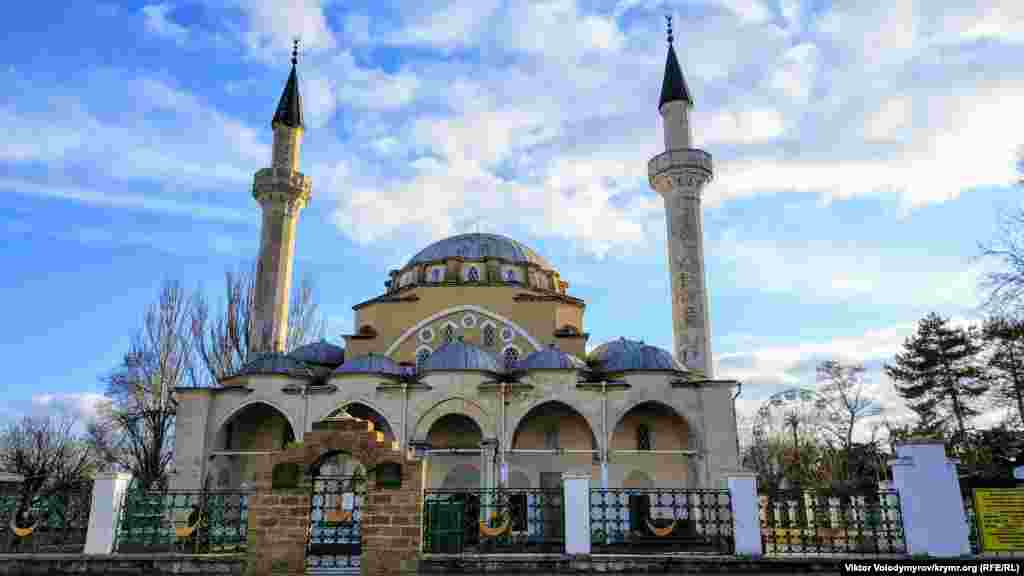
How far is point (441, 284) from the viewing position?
2127 cm

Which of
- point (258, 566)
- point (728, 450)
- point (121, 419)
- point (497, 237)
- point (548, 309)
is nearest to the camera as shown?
point (258, 566)

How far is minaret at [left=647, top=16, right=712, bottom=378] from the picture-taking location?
63.6 ft

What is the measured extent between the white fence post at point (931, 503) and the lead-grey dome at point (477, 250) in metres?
16.4

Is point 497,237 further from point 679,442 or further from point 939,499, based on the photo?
point 939,499

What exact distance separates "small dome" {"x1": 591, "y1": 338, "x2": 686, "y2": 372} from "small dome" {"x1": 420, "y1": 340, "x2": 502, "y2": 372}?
299 centimetres

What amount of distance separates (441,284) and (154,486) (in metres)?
10.1

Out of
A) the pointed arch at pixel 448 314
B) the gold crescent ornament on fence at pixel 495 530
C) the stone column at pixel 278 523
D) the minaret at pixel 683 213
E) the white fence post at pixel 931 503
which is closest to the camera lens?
the stone column at pixel 278 523

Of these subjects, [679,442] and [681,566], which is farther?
[679,442]

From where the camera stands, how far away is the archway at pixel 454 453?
17.1 m

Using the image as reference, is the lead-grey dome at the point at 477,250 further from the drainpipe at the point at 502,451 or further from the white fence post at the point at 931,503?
the white fence post at the point at 931,503

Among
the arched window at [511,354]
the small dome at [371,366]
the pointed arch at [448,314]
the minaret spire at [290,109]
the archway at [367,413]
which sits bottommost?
the archway at [367,413]

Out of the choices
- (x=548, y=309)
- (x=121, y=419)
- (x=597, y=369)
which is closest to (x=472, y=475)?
(x=597, y=369)

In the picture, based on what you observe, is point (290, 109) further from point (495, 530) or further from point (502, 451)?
point (495, 530)

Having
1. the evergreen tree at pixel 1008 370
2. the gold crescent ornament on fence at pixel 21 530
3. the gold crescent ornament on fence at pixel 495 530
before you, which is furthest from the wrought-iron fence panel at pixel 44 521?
the evergreen tree at pixel 1008 370
